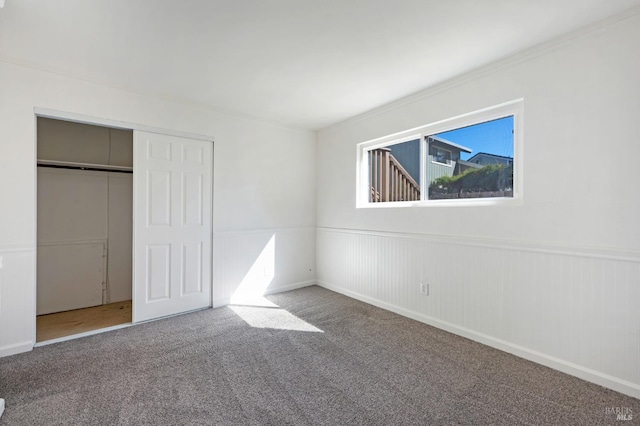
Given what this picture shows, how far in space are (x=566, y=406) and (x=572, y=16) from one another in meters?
2.57

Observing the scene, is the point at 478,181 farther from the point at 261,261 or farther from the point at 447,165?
the point at 261,261

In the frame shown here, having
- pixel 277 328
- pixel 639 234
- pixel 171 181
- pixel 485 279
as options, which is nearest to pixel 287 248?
pixel 277 328

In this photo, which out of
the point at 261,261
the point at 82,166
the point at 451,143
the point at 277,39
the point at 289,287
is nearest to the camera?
the point at 277,39

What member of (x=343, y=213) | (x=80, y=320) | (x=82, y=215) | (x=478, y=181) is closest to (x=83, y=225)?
(x=82, y=215)

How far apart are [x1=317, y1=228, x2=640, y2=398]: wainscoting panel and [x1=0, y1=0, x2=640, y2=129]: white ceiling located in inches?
65.3

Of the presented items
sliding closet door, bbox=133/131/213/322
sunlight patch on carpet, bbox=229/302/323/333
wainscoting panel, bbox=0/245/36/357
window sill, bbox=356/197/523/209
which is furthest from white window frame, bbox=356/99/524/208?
wainscoting panel, bbox=0/245/36/357

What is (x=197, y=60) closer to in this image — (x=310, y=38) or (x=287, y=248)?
(x=310, y=38)

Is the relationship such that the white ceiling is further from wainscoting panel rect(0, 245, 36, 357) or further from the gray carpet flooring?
the gray carpet flooring

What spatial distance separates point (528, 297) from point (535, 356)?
0.47m

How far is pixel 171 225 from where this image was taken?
11.4ft

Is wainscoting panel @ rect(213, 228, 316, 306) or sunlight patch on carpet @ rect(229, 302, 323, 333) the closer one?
sunlight patch on carpet @ rect(229, 302, 323, 333)

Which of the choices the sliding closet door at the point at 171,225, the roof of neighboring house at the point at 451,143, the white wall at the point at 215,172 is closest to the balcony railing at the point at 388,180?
the roof of neighboring house at the point at 451,143

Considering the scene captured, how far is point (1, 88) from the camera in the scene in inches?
100.0

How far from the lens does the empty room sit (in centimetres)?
197
